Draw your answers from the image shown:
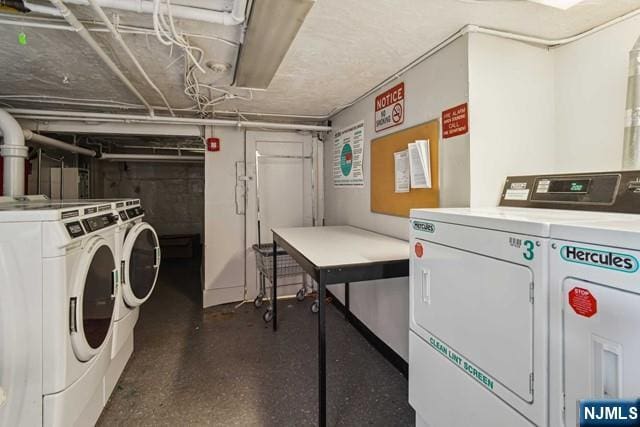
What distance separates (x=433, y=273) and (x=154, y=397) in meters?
1.94

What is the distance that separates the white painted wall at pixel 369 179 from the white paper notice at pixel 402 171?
0.68 ft

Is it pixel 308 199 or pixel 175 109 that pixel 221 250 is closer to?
pixel 308 199

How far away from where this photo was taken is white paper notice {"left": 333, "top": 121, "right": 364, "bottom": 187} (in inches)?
117

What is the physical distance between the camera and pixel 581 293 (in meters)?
0.79

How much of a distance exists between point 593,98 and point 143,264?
124 inches

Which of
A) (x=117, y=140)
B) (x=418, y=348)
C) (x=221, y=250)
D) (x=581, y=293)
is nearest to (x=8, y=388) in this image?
(x=418, y=348)

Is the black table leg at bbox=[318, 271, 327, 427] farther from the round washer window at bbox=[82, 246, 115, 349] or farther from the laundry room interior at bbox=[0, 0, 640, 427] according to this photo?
the round washer window at bbox=[82, 246, 115, 349]

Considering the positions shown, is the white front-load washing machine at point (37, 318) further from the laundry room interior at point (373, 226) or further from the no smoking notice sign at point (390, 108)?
the no smoking notice sign at point (390, 108)

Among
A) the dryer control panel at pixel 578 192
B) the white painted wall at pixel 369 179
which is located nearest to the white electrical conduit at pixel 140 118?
the white painted wall at pixel 369 179

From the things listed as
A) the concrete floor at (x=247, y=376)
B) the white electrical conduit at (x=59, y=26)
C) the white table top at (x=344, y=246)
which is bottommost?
the concrete floor at (x=247, y=376)

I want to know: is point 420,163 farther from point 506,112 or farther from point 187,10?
point 187,10

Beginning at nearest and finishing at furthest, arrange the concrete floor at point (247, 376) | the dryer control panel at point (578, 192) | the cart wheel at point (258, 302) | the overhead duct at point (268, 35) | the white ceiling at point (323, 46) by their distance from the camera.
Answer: the dryer control panel at point (578, 192) → the overhead duct at point (268, 35) → the white ceiling at point (323, 46) → the concrete floor at point (247, 376) → the cart wheel at point (258, 302)

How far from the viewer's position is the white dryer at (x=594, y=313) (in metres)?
0.69

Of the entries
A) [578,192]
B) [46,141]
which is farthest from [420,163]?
[46,141]
